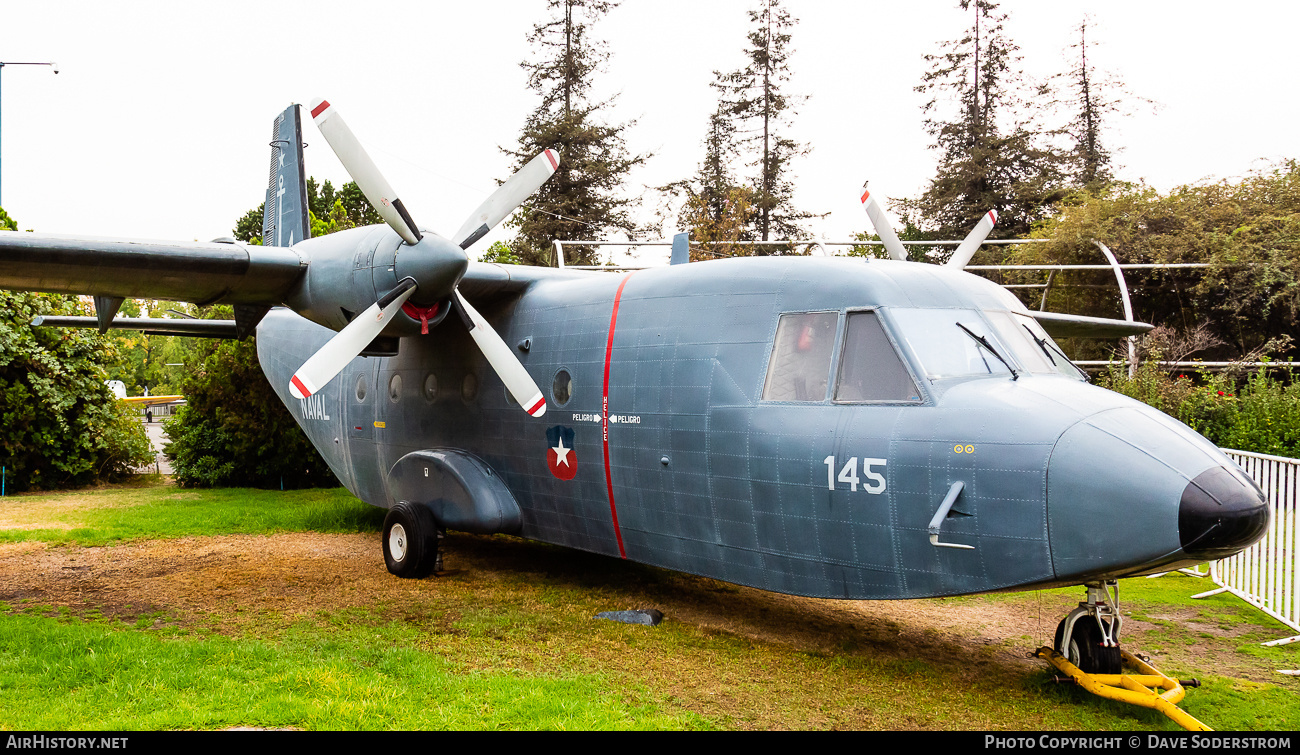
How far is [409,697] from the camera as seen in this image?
546cm

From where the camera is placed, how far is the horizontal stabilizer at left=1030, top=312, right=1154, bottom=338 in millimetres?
10594

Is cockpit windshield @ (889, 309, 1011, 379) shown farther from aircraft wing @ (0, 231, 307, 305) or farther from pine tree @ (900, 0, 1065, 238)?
pine tree @ (900, 0, 1065, 238)

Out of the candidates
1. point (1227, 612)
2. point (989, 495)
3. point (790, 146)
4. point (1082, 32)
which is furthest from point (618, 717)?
point (1082, 32)

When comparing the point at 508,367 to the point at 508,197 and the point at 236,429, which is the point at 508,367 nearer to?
the point at 508,197

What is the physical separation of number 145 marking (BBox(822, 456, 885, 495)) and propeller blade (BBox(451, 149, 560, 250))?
4345mm

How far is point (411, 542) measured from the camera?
30.0 ft

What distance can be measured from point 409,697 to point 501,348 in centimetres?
352

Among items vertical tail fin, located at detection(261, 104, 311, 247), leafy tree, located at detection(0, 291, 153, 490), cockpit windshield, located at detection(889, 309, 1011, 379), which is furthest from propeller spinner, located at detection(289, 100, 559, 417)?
leafy tree, located at detection(0, 291, 153, 490)

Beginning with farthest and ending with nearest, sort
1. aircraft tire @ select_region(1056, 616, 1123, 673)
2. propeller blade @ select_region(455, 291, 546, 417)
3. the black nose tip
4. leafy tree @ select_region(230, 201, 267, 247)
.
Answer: leafy tree @ select_region(230, 201, 267, 247)
propeller blade @ select_region(455, 291, 546, 417)
aircraft tire @ select_region(1056, 616, 1123, 673)
the black nose tip

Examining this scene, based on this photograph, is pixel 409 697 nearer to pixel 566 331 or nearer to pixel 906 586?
pixel 906 586

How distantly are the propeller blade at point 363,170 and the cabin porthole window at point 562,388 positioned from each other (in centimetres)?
183

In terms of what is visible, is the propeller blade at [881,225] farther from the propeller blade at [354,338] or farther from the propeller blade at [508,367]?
the propeller blade at [354,338]

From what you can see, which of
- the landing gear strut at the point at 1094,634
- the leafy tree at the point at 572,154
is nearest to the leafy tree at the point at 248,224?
the leafy tree at the point at 572,154

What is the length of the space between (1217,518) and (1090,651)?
1465 mm
